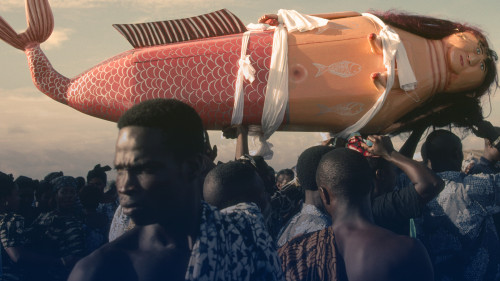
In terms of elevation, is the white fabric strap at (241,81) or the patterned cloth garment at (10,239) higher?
the white fabric strap at (241,81)

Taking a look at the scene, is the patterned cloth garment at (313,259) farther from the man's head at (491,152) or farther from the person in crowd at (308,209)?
the man's head at (491,152)

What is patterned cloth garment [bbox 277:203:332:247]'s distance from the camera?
2.46m

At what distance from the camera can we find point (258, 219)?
1829 millimetres

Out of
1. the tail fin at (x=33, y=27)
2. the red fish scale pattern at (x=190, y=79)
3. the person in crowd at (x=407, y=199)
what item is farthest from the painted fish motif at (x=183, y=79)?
the person in crowd at (x=407, y=199)

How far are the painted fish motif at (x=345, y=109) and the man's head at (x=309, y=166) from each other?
2.75 ft

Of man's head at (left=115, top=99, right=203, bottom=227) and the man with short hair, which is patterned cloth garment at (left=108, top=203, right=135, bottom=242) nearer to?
the man with short hair

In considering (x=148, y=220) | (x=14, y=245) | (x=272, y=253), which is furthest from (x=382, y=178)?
(x=14, y=245)

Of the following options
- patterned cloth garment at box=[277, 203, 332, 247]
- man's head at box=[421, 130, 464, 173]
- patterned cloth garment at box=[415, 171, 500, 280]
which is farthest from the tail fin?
patterned cloth garment at box=[415, 171, 500, 280]

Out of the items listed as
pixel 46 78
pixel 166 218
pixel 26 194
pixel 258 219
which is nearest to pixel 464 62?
pixel 258 219

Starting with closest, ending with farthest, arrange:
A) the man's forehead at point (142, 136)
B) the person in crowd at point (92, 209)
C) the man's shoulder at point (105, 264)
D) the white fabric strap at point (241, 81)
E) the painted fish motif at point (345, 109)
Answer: the man's shoulder at point (105, 264) → the man's forehead at point (142, 136) → the white fabric strap at point (241, 81) → the painted fish motif at point (345, 109) → the person in crowd at point (92, 209)

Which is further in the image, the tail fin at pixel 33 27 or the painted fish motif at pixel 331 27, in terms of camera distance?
the tail fin at pixel 33 27


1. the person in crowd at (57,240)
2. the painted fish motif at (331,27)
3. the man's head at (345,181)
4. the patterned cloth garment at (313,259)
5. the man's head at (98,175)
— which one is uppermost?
the painted fish motif at (331,27)

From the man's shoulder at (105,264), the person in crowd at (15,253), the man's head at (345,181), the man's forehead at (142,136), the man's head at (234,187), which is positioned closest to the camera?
the man's shoulder at (105,264)

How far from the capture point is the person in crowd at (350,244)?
1870 mm
